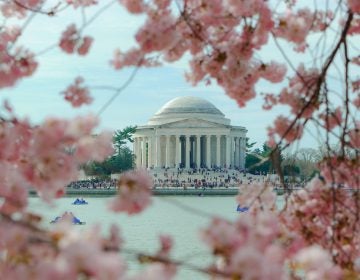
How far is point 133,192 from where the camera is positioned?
2469mm

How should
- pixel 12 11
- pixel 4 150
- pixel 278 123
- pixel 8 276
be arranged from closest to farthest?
pixel 8 276 → pixel 4 150 → pixel 278 123 → pixel 12 11

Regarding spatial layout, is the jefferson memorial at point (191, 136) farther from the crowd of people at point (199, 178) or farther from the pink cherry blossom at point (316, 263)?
the pink cherry blossom at point (316, 263)

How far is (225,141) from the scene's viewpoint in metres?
80.7

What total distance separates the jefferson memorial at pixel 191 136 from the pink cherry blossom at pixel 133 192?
248 ft

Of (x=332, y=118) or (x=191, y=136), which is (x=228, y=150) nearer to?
(x=191, y=136)

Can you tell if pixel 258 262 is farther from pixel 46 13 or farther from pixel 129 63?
pixel 46 13

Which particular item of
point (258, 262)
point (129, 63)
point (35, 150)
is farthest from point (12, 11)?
point (258, 262)

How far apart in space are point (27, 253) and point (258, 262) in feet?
1.86

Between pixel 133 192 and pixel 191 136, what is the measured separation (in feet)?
256

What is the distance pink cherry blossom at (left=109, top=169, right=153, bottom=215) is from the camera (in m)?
2.46

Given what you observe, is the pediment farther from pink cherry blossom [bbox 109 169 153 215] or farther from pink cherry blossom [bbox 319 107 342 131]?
pink cherry blossom [bbox 109 169 153 215]

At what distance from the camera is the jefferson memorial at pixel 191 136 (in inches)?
3093

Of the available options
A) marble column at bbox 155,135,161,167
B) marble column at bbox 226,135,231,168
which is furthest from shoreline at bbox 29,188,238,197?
marble column at bbox 155,135,161,167

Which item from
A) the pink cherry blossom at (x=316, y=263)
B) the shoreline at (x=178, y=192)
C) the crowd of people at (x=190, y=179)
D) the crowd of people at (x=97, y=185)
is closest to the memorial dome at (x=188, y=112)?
the crowd of people at (x=190, y=179)
